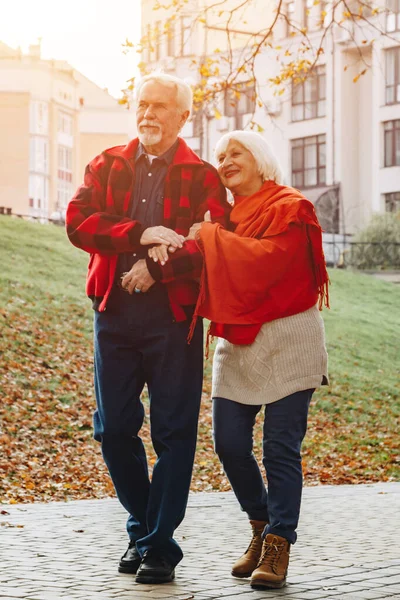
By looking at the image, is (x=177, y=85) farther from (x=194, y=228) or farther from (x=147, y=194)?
(x=194, y=228)

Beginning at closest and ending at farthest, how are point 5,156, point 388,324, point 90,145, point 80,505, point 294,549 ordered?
point 294,549 → point 80,505 → point 388,324 → point 5,156 → point 90,145

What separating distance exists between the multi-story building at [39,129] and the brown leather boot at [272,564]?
80180 millimetres

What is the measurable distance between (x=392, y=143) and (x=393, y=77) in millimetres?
2720

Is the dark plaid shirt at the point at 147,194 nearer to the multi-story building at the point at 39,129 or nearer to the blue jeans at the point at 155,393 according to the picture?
the blue jeans at the point at 155,393

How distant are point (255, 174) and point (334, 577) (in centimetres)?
194

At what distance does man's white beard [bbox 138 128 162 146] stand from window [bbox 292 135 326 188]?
152 ft

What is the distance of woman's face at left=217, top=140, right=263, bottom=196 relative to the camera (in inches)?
217

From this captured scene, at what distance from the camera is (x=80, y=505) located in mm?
8656

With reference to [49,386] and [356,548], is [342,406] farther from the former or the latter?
[356,548]

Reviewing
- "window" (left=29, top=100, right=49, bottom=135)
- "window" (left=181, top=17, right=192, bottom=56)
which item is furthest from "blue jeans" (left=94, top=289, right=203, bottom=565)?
"window" (left=29, top=100, right=49, bottom=135)

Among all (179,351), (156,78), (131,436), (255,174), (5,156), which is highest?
(5,156)

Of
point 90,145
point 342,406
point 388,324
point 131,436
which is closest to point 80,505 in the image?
point 131,436

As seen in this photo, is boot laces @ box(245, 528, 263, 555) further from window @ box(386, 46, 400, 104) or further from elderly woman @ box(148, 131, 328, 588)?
window @ box(386, 46, 400, 104)

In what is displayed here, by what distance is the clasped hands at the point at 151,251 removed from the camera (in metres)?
5.29
